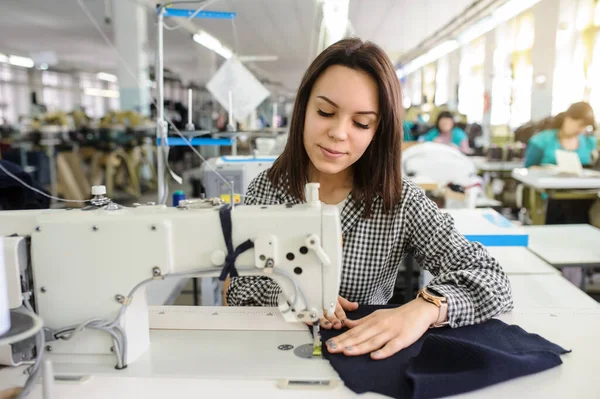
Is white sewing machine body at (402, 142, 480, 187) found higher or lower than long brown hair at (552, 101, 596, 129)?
lower

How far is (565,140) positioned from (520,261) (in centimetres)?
317

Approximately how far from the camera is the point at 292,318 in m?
0.97

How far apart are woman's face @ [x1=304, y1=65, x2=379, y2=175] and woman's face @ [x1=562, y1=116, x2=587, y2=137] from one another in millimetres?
3816

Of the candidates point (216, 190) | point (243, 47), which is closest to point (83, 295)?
point (216, 190)

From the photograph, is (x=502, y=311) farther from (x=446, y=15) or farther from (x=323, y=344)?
(x=446, y=15)

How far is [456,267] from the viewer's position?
117 cm

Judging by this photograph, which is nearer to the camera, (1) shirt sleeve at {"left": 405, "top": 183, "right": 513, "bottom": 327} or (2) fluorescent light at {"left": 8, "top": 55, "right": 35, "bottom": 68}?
(1) shirt sleeve at {"left": 405, "top": 183, "right": 513, "bottom": 327}

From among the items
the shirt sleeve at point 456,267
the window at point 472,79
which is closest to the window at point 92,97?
the window at point 472,79

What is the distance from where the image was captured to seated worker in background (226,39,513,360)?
1.03 m

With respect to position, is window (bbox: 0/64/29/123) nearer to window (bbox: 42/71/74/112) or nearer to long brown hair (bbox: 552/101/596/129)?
window (bbox: 42/71/74/112)

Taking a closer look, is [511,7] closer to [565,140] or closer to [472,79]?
[565,140]

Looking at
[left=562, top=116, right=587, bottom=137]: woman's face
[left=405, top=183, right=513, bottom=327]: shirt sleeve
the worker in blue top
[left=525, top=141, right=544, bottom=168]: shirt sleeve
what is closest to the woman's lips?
[left=405, top=183, right=513, bottom=327]: shirt sleeve

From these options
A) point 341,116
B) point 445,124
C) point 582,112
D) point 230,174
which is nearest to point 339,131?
point 341,116

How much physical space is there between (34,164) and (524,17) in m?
7.97
